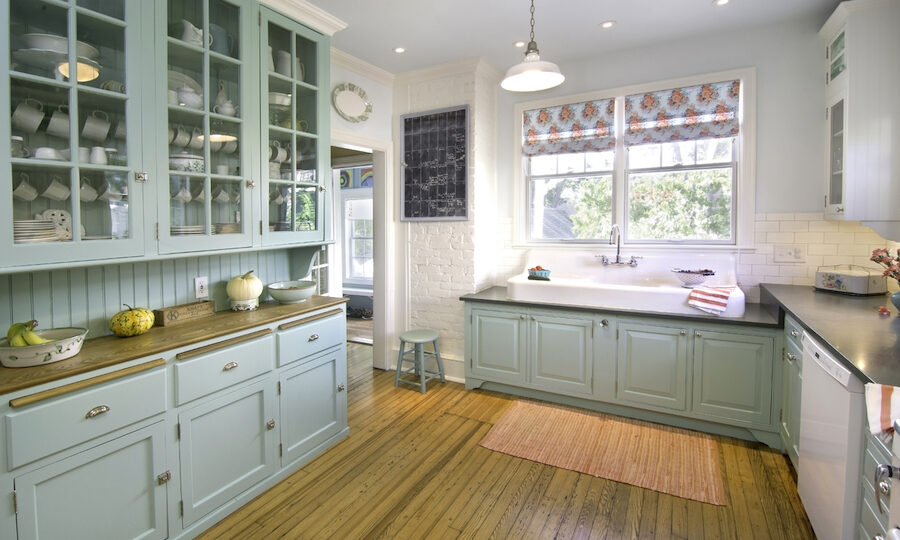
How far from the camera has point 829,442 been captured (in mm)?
1809

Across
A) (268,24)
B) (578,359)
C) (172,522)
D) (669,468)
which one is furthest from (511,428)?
(268,24)

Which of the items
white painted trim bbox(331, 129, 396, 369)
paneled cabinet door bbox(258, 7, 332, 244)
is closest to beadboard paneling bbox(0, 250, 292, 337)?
paneled cabinet door bbox(258, 7, 332, 244)

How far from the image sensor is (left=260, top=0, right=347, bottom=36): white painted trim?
8.77ft

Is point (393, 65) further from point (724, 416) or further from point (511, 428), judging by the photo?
point (724, 416)

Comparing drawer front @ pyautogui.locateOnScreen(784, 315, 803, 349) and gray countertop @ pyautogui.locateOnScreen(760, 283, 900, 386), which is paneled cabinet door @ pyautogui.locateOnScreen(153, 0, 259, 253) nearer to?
gray countertop @ pyautogui.locateOnScreen(760, 283, 900, 386)

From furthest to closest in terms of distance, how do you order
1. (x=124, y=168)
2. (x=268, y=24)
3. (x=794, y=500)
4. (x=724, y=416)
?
(x=724, y=416) → (x=268, y=24) → (x=794, y=500) → (x=124, y=168)

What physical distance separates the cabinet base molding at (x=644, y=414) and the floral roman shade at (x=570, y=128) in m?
2.05

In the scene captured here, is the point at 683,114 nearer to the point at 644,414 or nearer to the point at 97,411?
the point at 644,414

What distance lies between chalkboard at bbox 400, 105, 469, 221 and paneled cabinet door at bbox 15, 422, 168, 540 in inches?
110

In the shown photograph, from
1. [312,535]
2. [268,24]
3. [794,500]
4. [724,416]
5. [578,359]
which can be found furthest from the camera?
[578,359]

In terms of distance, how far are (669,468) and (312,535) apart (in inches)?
77.3

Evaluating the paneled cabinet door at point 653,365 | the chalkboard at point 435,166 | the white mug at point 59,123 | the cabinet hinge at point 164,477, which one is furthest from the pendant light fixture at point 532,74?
the cabinet hinge at point 164,477

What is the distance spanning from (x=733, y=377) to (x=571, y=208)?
1.84m

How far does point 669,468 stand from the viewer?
269cm
